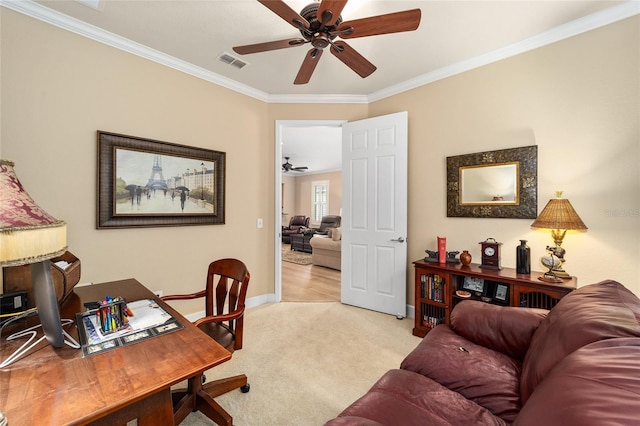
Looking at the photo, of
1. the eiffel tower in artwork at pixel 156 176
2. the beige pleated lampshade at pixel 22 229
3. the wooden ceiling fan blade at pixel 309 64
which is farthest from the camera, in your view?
the eiffel tower in artwork at pixel 156 176

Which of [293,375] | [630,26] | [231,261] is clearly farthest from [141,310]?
[630,26]

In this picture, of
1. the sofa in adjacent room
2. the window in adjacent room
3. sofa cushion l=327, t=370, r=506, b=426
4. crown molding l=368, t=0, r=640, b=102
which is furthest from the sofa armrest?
the window in adjacent room

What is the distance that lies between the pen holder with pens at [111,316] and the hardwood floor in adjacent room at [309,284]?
8.58ft

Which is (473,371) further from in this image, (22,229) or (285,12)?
(285,12)

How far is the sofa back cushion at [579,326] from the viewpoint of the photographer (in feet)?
3.05

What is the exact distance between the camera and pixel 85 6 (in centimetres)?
198

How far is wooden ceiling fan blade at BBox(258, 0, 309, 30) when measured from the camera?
1.43m

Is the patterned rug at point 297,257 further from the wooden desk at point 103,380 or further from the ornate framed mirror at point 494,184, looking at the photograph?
the wooden desk at point 103,380

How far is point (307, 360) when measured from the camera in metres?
2.22

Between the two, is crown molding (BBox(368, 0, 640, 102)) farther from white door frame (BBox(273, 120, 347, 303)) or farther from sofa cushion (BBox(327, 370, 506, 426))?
sofa cushion (BBox(327, 370, 506, 426))

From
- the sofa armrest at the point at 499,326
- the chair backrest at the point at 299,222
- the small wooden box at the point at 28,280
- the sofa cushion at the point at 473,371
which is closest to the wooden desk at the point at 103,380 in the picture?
the small wooden box at the point at 28,280

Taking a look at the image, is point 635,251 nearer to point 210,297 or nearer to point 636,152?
point 636,152

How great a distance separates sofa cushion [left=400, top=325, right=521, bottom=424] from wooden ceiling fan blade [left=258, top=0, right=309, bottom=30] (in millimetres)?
2023

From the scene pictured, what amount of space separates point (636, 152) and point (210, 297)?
3262 millimetres
